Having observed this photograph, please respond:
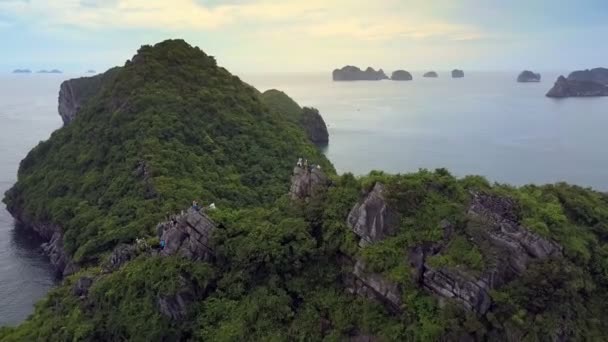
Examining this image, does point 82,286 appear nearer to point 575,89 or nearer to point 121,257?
point 121,257

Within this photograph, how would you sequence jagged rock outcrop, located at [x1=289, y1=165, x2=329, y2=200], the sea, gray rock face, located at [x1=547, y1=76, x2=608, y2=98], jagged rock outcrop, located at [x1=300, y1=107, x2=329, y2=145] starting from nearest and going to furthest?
jagged rock outcrop, located at [x1=289, y1=165, x2=329, y2=200] < the sea < jagged rock outcrop, located at [x1=300, y1=107, x2=329, y2=145] < gray rock face, located at [x1=547, y1=76, x2=608, y2=98]

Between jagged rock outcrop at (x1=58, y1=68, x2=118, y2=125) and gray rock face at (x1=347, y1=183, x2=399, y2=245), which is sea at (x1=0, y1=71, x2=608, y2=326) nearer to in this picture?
jagged rock outcrop at (x1=58, y1=68, x2=118, y2=125)

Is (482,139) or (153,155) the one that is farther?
(482,139)

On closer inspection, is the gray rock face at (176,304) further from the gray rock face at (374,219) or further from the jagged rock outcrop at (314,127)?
the jagged rock outcrop at (314,127)

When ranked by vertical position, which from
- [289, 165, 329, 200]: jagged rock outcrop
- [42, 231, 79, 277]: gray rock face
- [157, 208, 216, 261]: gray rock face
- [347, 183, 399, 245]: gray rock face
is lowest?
[42, 231, 79, 277]: gray rock face

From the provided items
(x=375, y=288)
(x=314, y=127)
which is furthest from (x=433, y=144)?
(x=375, y=288)

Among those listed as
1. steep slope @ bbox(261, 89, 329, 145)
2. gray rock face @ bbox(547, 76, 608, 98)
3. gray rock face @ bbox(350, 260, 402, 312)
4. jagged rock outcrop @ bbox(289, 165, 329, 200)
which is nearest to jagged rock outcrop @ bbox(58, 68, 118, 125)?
steep slope @ bbox(261, 89, 329, 145)
